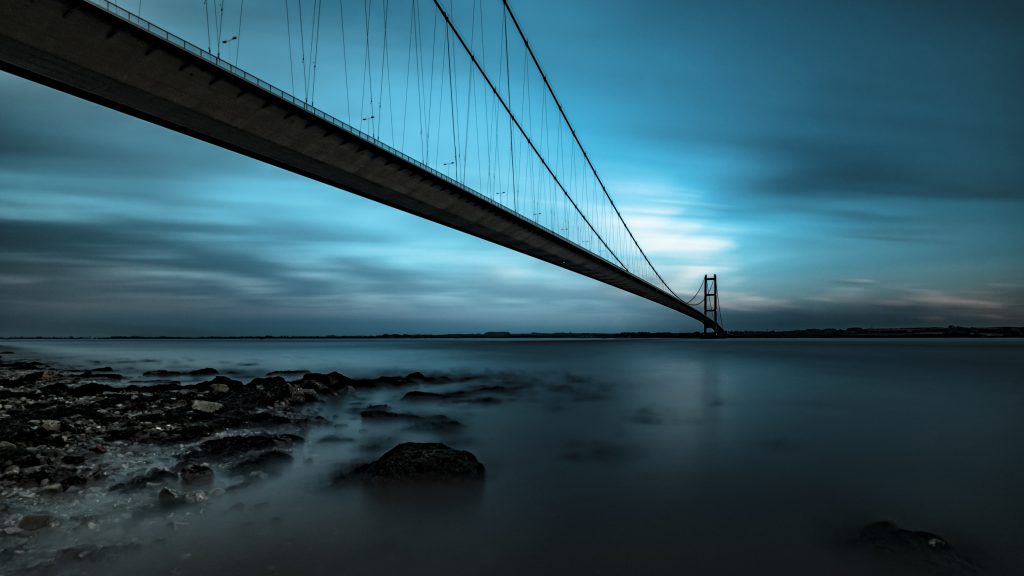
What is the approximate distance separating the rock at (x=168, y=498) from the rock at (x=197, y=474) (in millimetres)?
497

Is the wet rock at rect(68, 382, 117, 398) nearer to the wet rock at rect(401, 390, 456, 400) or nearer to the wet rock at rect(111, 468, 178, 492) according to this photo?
the wet rock at rect(401, 390, 456, 400)

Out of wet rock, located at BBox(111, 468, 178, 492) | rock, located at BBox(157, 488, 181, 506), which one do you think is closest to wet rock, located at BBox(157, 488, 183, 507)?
rock, located at BBox(157, 488, 181, 506)

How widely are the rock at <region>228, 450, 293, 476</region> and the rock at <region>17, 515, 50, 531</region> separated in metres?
1.85

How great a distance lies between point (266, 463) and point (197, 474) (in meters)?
0.90

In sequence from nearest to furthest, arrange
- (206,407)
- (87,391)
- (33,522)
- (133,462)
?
(33,522) → (133,462) → (206,407) → (87,391)

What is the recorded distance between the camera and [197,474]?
5.76 metres

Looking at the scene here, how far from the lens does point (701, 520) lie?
200 inches

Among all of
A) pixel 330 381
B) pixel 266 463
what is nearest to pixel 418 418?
pixel 266 463

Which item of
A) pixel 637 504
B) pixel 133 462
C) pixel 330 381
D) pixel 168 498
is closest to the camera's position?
pixel 168 498

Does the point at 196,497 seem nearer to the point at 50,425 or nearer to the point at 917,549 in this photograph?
the point at 50,425

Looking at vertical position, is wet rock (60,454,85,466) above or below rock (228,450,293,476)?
above

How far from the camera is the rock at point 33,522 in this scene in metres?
4.21

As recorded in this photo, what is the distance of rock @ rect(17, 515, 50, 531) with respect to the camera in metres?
4.21

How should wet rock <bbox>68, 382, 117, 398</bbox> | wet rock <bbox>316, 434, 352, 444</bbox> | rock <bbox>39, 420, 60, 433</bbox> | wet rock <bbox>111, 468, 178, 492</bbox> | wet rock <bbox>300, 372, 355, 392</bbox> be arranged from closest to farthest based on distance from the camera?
wet rock <bbox>111, 468, 178, 492</bbox>
rock <bbox>39, 420, 60, 433</bbox>
wet rock <bbox>316, 434, 352, 444</bbox>
wet rock <bbox>68, 382, 117, 398</bbox>
wet rock <bbox>300, 372, 355, 392</bbox>
